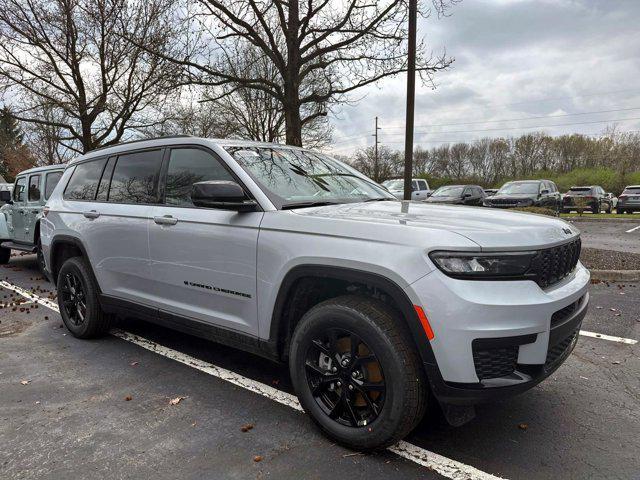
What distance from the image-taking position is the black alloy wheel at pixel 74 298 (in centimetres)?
472

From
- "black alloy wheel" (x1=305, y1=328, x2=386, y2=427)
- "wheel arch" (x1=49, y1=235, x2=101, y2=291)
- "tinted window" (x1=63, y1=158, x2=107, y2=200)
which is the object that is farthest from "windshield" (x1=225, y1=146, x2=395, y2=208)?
"wheel arch" (x1=49, y1=235, x2=101, y2=291)

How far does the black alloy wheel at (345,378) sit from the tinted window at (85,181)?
3.06 metres

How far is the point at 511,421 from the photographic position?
3.03 m

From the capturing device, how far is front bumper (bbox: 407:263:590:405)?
223 centimetres

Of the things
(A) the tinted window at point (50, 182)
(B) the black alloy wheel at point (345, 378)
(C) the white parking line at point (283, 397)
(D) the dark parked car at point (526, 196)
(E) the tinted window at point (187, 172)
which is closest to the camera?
(C) the white parking line at point (283, 397)

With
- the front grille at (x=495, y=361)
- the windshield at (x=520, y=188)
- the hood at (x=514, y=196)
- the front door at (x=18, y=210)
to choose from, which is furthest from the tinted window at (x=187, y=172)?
the windshield at (x=520, y=188)

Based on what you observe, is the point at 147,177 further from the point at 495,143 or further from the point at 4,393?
the point at 495,143

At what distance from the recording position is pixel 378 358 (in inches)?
97.3

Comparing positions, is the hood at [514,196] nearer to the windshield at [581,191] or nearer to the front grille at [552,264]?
the windshield at [581,191]

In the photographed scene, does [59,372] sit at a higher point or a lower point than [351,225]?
lower

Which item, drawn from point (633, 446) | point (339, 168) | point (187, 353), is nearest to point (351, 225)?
point (339, 168)

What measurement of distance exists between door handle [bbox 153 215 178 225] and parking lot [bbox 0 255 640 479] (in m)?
1.25

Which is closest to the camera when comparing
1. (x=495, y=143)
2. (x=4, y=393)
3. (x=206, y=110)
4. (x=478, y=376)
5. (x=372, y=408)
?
(x=478, y=376)

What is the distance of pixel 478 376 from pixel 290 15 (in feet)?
37.5
